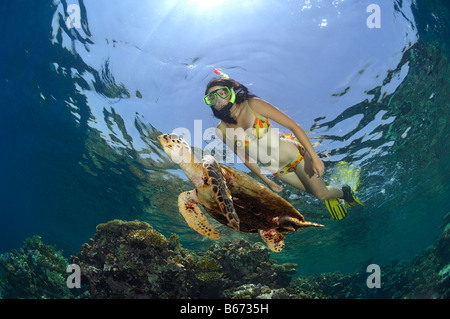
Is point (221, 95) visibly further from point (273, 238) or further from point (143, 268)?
point (143, 268)

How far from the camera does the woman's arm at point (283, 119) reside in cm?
486

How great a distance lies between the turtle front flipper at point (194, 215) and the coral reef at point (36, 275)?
32.6 feet

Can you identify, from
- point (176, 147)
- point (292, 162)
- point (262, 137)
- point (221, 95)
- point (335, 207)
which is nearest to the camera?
point (176, 147)

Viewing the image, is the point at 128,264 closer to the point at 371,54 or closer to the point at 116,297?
the point at 116,297

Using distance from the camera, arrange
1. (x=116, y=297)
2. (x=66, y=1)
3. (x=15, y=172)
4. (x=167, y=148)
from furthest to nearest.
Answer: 1. (x=15, y=172)
2. (x=66, y=1)
3. (x=116, y=297)
4. (x=167, y=148)

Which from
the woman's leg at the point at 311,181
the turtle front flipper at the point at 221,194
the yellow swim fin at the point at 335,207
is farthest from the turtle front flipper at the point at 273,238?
the yellow swim fin at the point at 335,207

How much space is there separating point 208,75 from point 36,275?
41.6ft

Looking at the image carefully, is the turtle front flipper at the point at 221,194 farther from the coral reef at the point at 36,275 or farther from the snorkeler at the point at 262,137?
the coral reef at the point at 36,275

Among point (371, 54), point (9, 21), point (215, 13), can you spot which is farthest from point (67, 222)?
point (371, 54)

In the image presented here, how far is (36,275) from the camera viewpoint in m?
11.4

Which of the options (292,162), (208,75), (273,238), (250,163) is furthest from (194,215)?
(208,75)

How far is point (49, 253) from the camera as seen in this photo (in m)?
12.2

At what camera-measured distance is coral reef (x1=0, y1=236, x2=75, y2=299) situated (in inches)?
426

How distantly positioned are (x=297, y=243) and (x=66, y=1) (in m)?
26.8
